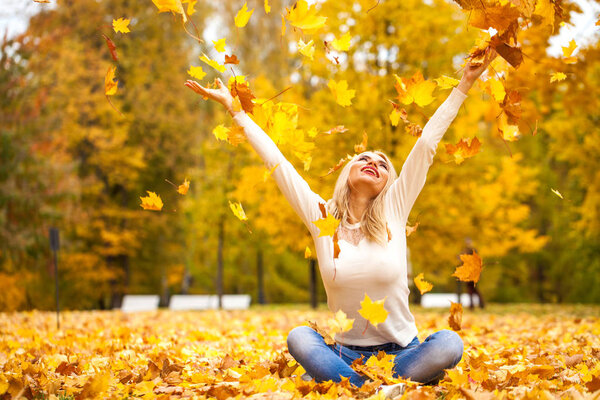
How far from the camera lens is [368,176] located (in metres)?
3.05

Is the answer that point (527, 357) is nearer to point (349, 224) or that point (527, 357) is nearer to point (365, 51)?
point (349, 224)

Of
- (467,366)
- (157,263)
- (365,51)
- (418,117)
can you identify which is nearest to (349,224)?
(467,366)

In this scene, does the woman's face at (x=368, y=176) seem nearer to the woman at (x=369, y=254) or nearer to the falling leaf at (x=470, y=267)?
the woman at (x=369, y=254)

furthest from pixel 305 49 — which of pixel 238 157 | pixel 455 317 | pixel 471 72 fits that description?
pixel 238 157

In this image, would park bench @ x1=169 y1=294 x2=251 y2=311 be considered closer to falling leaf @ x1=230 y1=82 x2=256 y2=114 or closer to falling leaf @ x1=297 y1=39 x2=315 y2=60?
falling leaf @ x1=230 y1=82 x2=256 y2=114

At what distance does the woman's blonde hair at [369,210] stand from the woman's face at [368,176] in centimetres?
3

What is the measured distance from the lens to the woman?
281 cm

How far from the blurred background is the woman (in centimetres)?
289

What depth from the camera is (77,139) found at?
671 inches

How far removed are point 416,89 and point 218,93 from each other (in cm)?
105

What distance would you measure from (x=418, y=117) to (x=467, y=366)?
26.1ft

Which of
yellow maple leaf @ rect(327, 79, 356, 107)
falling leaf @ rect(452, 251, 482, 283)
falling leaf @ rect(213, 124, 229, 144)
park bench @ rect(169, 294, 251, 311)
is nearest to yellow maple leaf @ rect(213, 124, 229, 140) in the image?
falling leaf @ rect(213, 124, 229, 144)

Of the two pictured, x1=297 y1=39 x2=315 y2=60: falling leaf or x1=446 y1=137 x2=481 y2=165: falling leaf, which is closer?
x1=297 y1=39 x2=315 y2=60: falling leaf

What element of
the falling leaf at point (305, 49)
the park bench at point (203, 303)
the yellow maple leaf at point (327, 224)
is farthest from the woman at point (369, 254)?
the park bench at point (203, 303)
